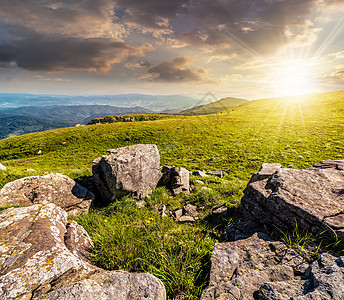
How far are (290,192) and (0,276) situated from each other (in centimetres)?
900

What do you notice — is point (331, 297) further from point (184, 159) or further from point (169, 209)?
point (184, 159)

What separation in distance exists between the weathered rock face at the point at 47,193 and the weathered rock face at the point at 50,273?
4.04 meters

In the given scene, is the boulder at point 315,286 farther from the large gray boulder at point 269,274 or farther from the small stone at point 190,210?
the small stone at point 190,210

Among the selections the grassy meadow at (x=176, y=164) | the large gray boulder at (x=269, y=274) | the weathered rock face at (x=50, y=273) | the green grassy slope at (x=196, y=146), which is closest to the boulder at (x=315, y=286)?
the large gray boulder at (x=269, y=274)

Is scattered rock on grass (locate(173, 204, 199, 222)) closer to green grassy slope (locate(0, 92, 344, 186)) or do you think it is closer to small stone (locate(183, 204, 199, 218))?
small stone (locate(183, 204, 199, 218))

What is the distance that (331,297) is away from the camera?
111 inches

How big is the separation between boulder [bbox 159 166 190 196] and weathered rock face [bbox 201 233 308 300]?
6956 mm

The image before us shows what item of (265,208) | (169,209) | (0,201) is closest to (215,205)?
(169,209)

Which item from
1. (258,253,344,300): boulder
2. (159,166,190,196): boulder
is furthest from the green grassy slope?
(258,253,344,300): boulder

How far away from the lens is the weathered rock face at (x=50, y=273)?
3335 millimetres

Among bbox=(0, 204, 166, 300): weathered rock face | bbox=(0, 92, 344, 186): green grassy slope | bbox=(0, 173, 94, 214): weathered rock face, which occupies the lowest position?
bbox=(0, 92, 344, 186): green grassy slope

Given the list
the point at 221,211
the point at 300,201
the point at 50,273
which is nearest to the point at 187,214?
the point at 221,211

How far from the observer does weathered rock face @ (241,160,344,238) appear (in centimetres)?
509

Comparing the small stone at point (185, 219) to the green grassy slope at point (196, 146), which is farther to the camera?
the green grassy slope at point (196, 146)
